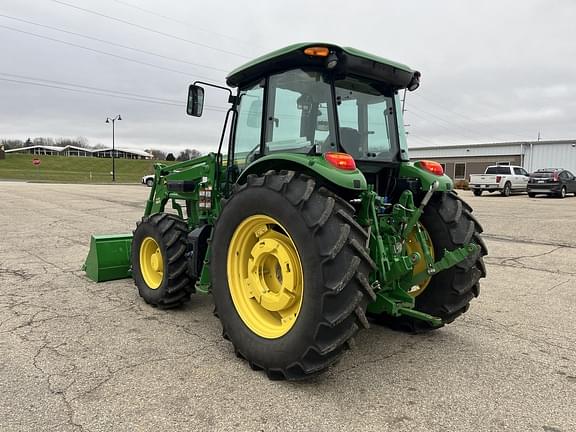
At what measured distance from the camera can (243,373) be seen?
3.36 m

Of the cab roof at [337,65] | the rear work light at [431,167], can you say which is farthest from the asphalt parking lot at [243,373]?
the cab roof at [337,65]

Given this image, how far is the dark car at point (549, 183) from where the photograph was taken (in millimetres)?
25281

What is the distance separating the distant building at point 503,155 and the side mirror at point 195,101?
4145 centimetres

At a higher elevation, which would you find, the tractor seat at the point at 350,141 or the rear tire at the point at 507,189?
the tractor seat at the point at 350,141

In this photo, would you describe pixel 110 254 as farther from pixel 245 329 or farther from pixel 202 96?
pixel 245 329

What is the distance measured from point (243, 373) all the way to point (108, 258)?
11.5 ft

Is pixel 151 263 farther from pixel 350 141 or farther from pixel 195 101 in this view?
pixel 350 141

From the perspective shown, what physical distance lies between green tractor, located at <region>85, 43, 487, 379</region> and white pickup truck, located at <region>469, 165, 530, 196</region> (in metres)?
24.7

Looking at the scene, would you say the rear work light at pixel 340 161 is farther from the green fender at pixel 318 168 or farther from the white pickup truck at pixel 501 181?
the white pickup truck at pixel 501 181

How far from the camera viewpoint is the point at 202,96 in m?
4.80

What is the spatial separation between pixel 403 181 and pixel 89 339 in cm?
323

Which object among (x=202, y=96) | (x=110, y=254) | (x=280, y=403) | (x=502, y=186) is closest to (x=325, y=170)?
(x=280, y=403)

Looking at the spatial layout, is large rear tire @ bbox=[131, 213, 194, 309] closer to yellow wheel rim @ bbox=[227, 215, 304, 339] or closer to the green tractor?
the green tractor

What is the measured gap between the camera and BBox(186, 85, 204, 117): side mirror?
4695 millimetres
